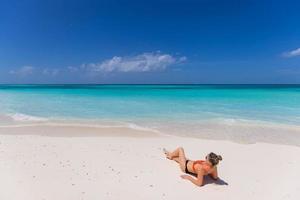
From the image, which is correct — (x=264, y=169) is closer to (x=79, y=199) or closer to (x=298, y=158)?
(x=298, y=158)

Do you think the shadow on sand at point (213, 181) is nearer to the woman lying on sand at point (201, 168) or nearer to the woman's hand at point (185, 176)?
the woman lying on sand at point (201, 168)

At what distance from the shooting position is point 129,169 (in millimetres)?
5531

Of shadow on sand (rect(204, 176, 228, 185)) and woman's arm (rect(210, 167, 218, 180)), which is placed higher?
woman's arm (rect(210, 167, 218, 180))

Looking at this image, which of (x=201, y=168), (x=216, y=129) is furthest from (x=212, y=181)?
(x=216, y=129)

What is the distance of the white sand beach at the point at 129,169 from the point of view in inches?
177

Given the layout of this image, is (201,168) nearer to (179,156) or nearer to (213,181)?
(213,181)

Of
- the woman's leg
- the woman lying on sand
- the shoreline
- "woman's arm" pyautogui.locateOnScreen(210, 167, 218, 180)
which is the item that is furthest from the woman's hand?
the shoreline

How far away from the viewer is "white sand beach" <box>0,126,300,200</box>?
14.7ft

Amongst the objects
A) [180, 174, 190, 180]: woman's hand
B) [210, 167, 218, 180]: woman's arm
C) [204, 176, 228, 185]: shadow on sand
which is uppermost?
[210, 167, 218, 180]: woman's arm

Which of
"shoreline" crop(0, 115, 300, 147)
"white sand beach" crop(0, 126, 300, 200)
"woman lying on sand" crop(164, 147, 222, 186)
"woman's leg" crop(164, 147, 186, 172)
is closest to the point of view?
"white sand beach" crop(0, 126, 300, 200)

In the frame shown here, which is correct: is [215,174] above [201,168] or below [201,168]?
below

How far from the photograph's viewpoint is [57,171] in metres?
5.18

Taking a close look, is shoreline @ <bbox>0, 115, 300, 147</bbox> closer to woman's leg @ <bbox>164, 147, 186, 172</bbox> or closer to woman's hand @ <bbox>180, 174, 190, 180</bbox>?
woman's leg @ <bbox>164, 147, 186, 172</bbox>

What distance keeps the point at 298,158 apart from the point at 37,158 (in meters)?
6.49
